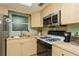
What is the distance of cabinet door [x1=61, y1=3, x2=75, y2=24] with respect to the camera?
132cm

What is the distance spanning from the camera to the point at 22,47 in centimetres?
218

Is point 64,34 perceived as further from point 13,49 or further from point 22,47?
point 13,49

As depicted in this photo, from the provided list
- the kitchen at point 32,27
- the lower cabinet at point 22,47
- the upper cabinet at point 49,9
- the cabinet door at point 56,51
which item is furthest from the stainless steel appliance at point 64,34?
the lower cabinet at point 22,47

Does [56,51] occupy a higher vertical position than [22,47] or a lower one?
higher

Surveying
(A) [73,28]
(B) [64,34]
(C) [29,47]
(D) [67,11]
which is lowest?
(C) [29,47]

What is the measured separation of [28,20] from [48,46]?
763 mm

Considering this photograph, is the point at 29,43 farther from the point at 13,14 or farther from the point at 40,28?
the point at 13,14

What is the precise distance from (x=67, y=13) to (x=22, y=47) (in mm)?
1271

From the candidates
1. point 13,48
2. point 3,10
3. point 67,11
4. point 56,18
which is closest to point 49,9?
point 56,18

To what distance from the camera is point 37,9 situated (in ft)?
6.49

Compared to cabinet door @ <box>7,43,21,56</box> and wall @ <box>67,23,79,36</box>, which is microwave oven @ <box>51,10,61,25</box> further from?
cabinet door @ <box>7,43,21,56</box>

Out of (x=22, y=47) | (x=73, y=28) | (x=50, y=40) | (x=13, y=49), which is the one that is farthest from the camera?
(x=22, y=47)

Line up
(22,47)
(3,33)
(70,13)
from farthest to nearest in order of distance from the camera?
(22,47)
(3,33)
(70,13)

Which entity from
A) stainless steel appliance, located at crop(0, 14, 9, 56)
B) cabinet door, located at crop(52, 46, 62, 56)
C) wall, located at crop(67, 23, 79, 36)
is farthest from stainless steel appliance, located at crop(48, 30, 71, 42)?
stainless steel appliance, located at crop(0, 14, 9, 56)
